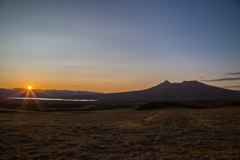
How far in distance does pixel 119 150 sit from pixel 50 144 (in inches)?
109

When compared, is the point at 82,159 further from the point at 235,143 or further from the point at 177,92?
the point at 177,92

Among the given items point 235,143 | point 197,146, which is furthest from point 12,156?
point 235,143

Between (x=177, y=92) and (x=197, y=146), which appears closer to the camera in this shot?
(x=197, y=146)

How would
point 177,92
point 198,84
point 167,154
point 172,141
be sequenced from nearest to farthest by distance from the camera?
point 167,154, point 172,141, point 177,92, point 198,84

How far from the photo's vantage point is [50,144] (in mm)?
5949

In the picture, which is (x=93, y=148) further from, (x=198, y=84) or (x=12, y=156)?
(x=198, y=84)

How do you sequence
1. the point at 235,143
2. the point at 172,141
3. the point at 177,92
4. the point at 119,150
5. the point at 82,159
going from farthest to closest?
1. the point at 177,92
2. the point at 172,141
3. the point at 235,143
4. the point at 119,150
5. the point at 82,159

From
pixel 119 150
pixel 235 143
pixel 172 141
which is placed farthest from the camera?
pixel 172 141

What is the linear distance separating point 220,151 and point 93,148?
13.9 feet

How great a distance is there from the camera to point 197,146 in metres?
5.51

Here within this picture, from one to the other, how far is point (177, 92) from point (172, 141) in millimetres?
163881

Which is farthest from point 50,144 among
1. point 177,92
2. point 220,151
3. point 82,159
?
point 177,92

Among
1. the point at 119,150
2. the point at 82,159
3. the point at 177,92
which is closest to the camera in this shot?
the point at 82,159

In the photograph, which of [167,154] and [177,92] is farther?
[177,92]
